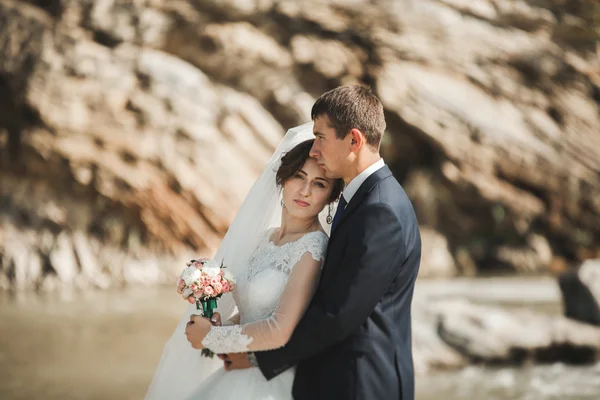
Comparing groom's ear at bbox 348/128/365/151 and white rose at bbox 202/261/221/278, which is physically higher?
groom's ear at bbox 348/128/365/151

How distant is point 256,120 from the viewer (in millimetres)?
15320

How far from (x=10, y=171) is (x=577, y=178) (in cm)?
1310

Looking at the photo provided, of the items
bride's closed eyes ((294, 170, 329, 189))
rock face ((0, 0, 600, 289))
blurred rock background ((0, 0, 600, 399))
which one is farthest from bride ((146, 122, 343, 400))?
rock face ((0, 0, 600, 289))

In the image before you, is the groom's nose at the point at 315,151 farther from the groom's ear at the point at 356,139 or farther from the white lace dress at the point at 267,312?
the white lace dress at the point at 267,312

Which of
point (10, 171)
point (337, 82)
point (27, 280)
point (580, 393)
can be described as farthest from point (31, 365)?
point (337, 82)

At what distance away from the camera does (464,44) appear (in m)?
16.4

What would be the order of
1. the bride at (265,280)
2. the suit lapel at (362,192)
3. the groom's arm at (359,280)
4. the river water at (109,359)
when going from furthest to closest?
the river water at (109,359), the bride at (265,280), the suit lapel at (362,192), the groom's arm at (359,280)

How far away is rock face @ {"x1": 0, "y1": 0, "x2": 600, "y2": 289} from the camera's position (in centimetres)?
1342

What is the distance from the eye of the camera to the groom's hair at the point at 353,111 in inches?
84.4

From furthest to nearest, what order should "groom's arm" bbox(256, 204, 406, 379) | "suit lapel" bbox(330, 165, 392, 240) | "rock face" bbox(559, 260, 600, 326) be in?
"rock face" bbox(559, 260, 600, 326) < "suit lapel" bbox(330, 165, 392, 240) < "groom's arm" bbox(256, 204, 406, 379)

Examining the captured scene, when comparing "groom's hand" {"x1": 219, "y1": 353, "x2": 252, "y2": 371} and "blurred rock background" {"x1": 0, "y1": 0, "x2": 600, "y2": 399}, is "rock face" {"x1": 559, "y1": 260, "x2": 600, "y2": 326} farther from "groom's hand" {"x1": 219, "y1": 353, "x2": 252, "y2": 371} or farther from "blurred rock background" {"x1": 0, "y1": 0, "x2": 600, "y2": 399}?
"groom's hand" {"x1": 219, "y1": 353, "x2": 252, "y2": 371}

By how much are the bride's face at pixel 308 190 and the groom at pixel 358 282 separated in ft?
0.43

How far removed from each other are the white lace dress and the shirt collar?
24 centimetres

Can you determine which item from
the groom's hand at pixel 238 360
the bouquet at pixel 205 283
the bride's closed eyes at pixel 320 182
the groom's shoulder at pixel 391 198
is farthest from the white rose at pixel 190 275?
the groom's shoulder at pixel 391 198
